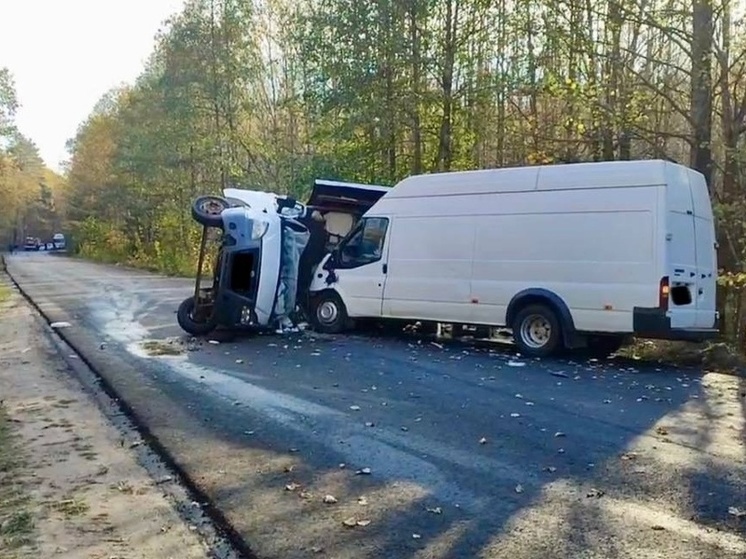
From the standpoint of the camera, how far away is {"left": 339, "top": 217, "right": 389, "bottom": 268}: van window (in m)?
13.5

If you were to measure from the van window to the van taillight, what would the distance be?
15.7ft

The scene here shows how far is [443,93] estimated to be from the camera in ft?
66.3

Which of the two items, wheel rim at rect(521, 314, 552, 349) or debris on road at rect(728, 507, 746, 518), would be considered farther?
wheel rim at rect(521, 314, 552, 349)

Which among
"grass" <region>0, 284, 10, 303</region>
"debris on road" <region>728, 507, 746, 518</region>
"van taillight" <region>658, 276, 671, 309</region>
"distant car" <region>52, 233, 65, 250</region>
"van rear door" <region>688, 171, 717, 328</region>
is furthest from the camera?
"distant car" <region>52, 233, 65, 250</region>

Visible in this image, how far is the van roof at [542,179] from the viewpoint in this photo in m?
10.4

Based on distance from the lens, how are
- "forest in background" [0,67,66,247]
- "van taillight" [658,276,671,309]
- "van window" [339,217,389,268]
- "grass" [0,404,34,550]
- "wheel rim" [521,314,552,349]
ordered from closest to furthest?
"grass" [0,404,34,550] → "van taillight" [658,276,671,309] → "wheel rim" [521,314,552,349] → "van window" [339,217,389,268] → "forest in background" [0,67,66,247]

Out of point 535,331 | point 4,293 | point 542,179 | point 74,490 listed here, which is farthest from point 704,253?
point 4,293

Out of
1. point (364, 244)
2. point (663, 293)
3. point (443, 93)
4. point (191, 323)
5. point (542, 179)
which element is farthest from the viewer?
point (443, 93)

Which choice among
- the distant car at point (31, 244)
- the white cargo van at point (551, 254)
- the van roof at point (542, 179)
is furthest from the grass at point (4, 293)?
the distant car at point (31, 244)

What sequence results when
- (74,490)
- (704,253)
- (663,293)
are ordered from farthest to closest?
(704,253)
(663,293)
(74,490)

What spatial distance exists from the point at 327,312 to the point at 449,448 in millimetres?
8038

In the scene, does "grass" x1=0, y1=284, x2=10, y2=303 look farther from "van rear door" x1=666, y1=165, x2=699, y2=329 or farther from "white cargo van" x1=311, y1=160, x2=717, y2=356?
"van rear door" x1=666, y1=165, x2=699, y2=329

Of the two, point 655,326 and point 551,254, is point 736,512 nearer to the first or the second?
point 655,326

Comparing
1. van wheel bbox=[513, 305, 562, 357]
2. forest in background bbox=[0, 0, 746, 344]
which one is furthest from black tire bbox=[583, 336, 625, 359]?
forest in background bbox=[0, 0, 746, 344]
